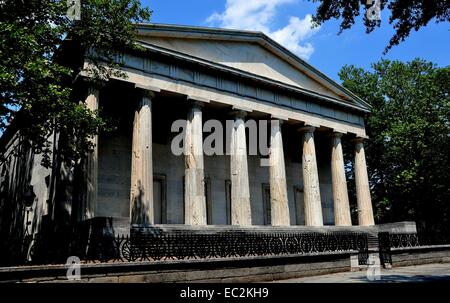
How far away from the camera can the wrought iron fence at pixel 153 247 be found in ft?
33.8

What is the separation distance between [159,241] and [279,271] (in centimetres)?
392

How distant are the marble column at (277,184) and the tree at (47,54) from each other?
11.4 meters

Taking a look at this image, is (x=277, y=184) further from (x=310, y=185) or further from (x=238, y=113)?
(x=238, y=113)

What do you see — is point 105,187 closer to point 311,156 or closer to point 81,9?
point 81,9

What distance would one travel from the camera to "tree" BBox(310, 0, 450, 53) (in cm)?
958

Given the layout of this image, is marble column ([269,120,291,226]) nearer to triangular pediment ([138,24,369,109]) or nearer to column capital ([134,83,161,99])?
triangular pediment ([138,24,369,109])

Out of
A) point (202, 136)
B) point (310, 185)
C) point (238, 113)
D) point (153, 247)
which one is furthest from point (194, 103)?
point (153, 247)

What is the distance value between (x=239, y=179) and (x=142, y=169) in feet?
18.6

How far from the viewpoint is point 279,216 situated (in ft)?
73.9

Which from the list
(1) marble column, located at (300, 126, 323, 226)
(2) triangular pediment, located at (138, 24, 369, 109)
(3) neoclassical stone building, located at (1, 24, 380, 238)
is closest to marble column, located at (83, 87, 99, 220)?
(3) neoclassical stone building, located at (1, 24, 380, 238)

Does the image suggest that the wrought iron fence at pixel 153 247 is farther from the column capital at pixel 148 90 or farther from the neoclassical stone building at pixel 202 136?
the column capital at pixel 148 90

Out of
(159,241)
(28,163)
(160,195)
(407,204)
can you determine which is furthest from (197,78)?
(407,204)

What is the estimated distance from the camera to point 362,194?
27.5 meters

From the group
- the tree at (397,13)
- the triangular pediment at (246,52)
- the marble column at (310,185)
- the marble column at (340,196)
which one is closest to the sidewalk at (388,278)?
the tree at (397,13)
